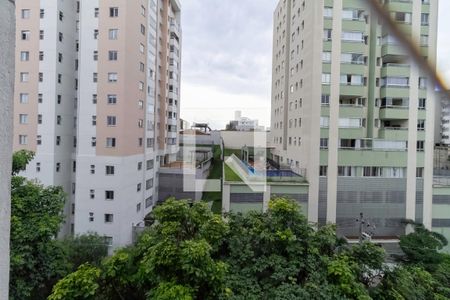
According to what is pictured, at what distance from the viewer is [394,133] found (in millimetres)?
12852

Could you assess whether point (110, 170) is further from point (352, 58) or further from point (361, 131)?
point (352, 58)

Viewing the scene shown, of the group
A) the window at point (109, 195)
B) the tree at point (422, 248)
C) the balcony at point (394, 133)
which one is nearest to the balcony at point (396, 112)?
the balcony at point (394, 133)

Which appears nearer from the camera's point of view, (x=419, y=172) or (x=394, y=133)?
(x=394, y=133)

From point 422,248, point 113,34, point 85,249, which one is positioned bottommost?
point 85,249

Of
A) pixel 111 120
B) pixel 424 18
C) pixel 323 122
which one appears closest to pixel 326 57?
pixel 323 122

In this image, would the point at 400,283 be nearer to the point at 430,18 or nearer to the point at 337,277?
the point at 337,277

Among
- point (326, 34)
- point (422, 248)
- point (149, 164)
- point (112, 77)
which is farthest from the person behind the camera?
point (149, 164)

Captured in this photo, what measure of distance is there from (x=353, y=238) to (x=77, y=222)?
11.7m

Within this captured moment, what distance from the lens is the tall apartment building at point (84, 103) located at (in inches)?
458

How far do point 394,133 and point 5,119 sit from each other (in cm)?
1460

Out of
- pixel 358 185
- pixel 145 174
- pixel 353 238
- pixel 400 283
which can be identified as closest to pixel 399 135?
pixel 358 185

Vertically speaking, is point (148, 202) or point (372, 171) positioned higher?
point (372, 171)

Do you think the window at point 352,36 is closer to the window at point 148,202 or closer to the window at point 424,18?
the window at point 424,18

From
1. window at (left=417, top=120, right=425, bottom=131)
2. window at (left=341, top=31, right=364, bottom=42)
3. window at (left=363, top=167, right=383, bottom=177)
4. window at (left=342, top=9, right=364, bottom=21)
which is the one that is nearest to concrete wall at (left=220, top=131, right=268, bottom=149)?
window at (left=363, top=167, right=383, bottom=177)
